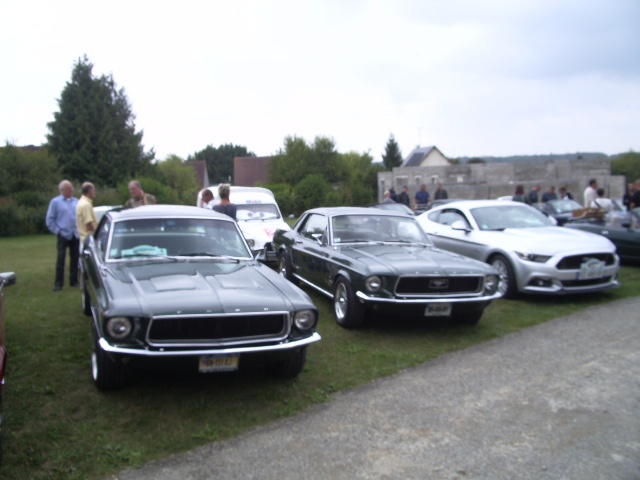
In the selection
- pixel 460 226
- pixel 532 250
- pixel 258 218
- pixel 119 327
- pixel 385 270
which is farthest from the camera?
pixel 258 218

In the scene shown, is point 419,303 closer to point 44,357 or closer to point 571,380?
point 571,380

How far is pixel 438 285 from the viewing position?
684 cm

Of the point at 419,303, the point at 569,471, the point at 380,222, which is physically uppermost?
the point at 380,222

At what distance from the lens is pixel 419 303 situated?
21.9ft

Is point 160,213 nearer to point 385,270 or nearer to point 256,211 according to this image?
point 385,270

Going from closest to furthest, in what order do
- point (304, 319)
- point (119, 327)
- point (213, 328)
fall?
point (119, 327) < point (213, 328) < point (304, 319)

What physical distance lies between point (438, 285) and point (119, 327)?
3743 millimetres

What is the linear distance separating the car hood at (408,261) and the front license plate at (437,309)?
0.36m

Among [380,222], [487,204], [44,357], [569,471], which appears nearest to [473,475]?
[569,471]

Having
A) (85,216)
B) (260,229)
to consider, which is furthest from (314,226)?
(260,229)

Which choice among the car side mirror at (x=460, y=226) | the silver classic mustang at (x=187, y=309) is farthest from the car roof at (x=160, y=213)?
the car side mirror at (x=460, y=226)

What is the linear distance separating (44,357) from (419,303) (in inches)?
156

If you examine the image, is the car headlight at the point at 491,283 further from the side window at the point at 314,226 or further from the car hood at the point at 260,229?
the car hood at the point at 260,229

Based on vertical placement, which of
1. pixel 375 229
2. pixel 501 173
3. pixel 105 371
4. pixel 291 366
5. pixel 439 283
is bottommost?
pixel 291 366
